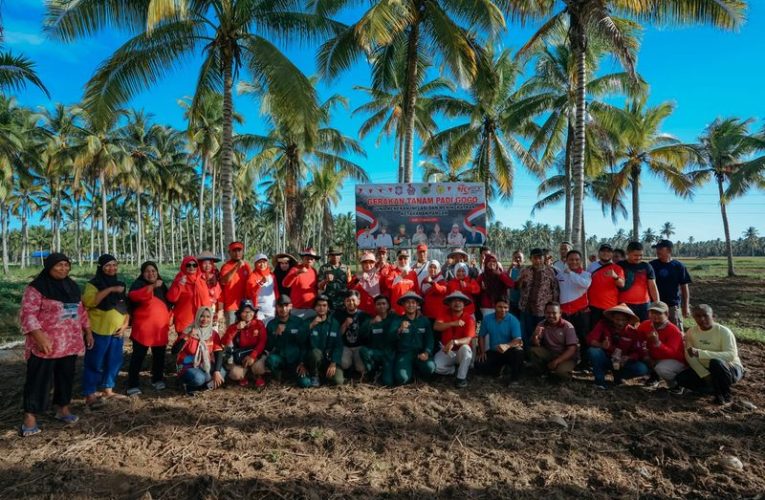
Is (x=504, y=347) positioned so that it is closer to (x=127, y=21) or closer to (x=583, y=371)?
(x=583, y=371)

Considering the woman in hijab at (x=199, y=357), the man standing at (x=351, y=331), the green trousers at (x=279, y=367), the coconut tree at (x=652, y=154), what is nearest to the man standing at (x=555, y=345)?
the man standing at (x=351, y=331)

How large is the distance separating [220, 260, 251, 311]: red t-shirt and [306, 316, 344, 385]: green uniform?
1.62 m

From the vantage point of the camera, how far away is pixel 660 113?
61.8 ft

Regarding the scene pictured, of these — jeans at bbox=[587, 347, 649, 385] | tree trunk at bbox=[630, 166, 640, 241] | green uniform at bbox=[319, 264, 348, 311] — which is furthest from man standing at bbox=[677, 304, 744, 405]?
tree trunk at bbox=[630, 166, 640, 241]

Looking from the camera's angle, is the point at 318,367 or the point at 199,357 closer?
the point at 199,357

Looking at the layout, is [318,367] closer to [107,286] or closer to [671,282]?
[107,286]

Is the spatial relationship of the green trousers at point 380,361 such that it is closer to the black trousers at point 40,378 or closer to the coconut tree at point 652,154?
the black trousers at point 40,378

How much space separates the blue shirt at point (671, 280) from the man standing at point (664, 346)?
1.15m

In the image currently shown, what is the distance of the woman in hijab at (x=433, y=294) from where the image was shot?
20.4ft

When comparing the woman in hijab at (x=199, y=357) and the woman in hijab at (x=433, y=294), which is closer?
the woman in hijab at (x=199, y=357)

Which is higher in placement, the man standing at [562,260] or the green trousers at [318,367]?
the man standing at [562,260]

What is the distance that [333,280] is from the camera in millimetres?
6633

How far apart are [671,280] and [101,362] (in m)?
8.13

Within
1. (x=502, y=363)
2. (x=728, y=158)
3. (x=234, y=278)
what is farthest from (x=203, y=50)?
(x=728, y=158)
